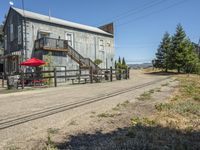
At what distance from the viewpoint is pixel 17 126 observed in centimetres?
546

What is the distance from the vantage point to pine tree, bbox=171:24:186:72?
40281 mm

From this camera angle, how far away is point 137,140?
4.32m

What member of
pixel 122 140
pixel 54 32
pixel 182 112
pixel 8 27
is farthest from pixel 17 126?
pixel 8 27

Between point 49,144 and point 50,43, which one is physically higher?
point 50,43

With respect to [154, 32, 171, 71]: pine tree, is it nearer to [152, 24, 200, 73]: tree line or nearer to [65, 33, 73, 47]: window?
[152, 24, 200, 73]: tree line

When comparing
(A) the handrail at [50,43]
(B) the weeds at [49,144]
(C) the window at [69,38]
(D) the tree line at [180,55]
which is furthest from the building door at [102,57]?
(B) the weeds at [49,144]

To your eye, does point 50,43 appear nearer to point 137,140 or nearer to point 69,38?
point 69,38

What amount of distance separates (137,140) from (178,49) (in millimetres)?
38759

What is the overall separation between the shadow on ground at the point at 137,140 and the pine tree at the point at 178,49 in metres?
37.2

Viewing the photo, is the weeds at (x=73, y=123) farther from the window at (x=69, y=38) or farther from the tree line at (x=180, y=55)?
the tree line at (x=180, y=55)

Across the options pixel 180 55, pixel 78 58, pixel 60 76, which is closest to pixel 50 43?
pixel 78 58

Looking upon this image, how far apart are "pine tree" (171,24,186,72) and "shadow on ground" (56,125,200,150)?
37225mm

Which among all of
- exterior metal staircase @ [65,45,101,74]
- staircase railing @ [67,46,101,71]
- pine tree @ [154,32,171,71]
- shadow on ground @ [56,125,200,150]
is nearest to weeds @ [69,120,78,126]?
shadow on ground @ [56,125,200,150]

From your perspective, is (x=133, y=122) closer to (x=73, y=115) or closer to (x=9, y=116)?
(x=73, y=115)
